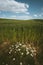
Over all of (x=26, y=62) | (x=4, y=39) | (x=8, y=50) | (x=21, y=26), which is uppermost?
(x=21, y=26)

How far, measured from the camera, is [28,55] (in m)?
3.18

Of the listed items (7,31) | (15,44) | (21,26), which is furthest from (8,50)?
(21,26)

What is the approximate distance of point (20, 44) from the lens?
10.5ft

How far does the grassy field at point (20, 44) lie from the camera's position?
3078 mm

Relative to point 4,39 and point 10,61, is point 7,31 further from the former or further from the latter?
point 10,61

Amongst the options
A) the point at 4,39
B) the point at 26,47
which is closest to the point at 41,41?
the point at 26,47

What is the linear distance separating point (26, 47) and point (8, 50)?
37 cm

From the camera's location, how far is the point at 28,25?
350 cm

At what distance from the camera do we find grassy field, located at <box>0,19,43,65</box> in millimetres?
3078

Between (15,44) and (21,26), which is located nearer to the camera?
(15,44)

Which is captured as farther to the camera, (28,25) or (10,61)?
(28,25)

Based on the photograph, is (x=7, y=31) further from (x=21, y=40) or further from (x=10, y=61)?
(x=10, y=61)

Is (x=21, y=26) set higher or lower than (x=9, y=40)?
higher

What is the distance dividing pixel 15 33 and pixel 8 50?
0.41 metres
